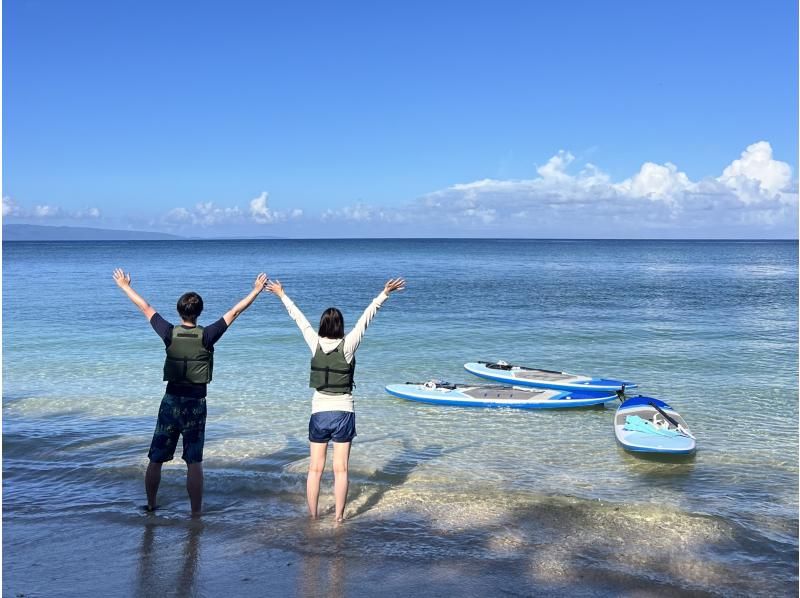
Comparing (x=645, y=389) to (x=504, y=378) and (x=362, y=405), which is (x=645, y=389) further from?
(x=362, y=405)

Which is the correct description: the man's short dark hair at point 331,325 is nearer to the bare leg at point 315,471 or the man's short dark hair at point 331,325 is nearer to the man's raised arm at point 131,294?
the bare leg at point 315,471

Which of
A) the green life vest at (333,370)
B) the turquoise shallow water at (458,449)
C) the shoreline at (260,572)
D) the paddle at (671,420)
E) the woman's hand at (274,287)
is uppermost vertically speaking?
the woman's hand at (274,287)

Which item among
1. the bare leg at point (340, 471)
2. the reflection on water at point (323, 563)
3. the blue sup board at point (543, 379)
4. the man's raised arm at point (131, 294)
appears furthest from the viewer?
the blue sup board at point (543, 379)

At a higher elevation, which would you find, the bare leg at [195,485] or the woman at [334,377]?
the woman at [334,377]

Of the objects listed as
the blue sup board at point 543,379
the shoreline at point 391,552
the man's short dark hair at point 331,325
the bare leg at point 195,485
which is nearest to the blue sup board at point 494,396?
the blue sup board at point 543,379

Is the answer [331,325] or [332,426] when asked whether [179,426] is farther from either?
[331,325]

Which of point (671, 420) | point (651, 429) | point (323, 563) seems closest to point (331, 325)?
point (323, 563)

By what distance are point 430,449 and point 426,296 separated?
29966 millimetres

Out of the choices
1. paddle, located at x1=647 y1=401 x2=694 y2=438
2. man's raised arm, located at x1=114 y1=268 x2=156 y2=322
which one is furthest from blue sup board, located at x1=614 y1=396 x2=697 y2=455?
man's raised arm, located at x1=114 y1=268 x2=156 y2=322

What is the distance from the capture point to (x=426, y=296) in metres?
40.8

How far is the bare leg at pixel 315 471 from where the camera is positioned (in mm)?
6913

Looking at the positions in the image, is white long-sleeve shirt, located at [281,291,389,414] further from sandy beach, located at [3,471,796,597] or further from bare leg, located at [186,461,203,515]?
bare leg, located at [186,461,203,515]

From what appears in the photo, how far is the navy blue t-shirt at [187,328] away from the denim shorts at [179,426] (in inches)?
2.4

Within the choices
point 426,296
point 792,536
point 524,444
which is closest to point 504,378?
point 524,444
